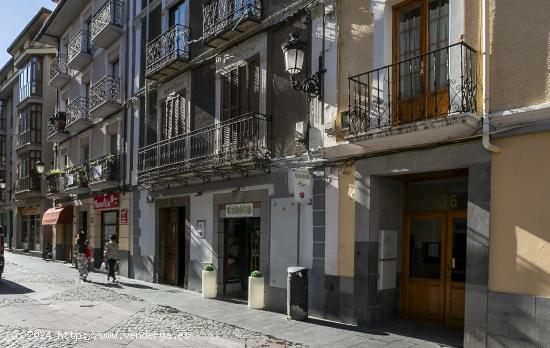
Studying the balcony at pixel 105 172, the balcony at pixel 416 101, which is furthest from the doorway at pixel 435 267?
the balcony at pixel 105 172

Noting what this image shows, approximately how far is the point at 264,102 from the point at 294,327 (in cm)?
496

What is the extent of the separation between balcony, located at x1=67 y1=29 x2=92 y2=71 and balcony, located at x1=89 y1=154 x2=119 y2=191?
16.2 feet

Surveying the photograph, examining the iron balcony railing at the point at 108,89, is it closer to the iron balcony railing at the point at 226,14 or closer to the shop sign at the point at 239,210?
the iron balcony railing at the point at 226,14

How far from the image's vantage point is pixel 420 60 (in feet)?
27.7

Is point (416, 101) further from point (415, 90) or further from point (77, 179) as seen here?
point (77, 179)

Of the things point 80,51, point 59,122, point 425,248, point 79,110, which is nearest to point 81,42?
point 80,51

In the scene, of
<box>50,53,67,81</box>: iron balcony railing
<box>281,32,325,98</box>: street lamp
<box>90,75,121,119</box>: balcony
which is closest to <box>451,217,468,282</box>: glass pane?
<box>281,32,325,98</box>: street lamp

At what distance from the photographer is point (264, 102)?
11.5 metres

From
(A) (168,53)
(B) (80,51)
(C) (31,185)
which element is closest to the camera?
(A) (168,53)

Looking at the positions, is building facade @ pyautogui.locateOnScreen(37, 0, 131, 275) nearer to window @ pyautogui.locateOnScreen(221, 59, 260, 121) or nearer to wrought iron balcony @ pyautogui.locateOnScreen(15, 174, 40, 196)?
wrought iron balcony @ pyautogui.locateOnScreen(15, 174, 40, 196)

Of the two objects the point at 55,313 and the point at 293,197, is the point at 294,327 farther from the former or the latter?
the point at 55,313

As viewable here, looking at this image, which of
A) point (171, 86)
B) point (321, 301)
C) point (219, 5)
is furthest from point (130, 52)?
point (321, 301)

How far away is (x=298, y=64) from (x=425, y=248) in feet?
13.6

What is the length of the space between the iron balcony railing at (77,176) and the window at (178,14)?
780cm
